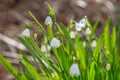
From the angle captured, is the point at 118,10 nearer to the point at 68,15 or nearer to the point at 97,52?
the point at 68,15

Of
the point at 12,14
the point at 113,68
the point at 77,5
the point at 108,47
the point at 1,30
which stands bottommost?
the point at 113,68

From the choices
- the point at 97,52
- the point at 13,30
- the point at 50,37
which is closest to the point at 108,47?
the point at 97,52

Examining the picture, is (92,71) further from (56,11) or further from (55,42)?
(56,11)

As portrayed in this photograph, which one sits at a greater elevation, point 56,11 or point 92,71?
point 56,11

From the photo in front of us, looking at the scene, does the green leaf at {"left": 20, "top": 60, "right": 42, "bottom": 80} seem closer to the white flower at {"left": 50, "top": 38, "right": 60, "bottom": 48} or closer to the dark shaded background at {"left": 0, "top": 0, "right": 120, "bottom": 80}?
the white flower at {"left": 50, "top": 38, "right": 60, "bottom": 48}

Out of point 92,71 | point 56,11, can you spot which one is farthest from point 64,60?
point 56,11

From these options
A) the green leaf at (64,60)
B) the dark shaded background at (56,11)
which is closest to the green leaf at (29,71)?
the green leaf at (64,60)

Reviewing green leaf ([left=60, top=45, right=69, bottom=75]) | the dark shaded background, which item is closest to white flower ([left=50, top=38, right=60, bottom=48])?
green leaf ([left=60, top=45, right=69, bottom=75])

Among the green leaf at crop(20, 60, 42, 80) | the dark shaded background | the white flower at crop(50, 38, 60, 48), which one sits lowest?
the green leaf at crop(20, 60, 42, 80)
